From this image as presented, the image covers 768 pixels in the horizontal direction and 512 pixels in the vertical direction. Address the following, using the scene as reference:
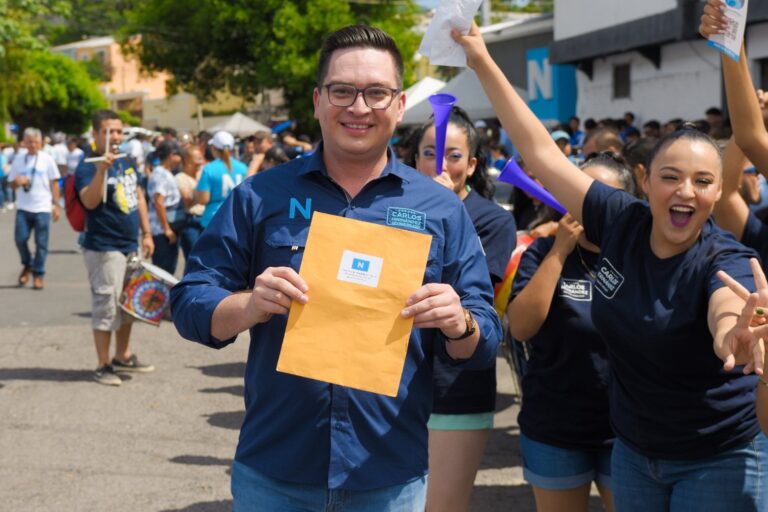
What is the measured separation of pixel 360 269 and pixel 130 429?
16.5ft

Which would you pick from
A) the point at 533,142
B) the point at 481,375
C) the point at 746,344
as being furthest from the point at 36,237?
the point at 746,344

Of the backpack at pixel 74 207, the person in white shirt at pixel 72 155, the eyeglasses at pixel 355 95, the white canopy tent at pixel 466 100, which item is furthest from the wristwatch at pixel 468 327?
the person in white shirt at pixel 72 155

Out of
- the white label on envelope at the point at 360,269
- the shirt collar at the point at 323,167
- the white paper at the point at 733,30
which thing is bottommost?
the white label on envelope at the point at 360,269

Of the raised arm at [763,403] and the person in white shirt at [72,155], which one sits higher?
the raised arm at [763,403]

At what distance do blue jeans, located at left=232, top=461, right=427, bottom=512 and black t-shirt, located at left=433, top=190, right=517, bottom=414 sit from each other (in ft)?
4.17

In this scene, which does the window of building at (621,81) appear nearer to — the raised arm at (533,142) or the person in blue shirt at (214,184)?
the person in blue shirt at (214,184)

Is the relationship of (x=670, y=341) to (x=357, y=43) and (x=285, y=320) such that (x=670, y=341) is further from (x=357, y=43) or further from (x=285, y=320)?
(x=357, y=43)

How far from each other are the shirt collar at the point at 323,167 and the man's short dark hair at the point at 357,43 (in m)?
0.20

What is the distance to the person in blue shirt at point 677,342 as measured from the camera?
320cm

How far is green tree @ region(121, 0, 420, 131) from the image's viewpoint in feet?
120

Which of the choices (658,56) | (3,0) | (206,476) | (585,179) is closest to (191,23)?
(3,0)

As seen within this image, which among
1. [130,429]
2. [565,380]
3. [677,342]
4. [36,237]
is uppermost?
[677,342]

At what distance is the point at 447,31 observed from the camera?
11.3ft

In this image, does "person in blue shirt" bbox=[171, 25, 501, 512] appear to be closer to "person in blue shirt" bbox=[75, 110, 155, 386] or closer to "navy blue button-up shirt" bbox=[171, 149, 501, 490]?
"navy blue button-up shirt" bbox=[171, 149, 501, 490]
